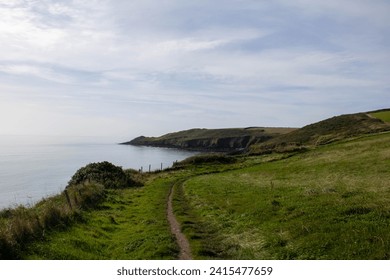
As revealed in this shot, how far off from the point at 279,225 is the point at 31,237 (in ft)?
39.1

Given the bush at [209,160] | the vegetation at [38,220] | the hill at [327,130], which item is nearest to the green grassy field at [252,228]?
A: the vegetation at [38,220]

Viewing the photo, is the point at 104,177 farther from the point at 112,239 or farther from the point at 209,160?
the point at 209,160

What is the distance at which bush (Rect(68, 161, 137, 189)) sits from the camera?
5126cm

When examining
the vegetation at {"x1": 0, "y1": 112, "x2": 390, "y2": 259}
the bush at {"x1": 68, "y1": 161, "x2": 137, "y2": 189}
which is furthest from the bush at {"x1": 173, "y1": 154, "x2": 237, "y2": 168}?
the vegetation at {"x1": 0, "y1": 112, "x2": 390, "y2": 259}

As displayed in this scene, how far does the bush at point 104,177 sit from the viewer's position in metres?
51.3

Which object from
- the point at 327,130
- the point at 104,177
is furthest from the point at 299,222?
the point at 327,130

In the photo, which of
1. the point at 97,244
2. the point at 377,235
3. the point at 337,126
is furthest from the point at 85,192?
the point at 337,126

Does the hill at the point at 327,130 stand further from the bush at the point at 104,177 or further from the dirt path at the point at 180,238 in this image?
Result: the dirt path at the point at 180,238

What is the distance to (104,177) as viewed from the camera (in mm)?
53656

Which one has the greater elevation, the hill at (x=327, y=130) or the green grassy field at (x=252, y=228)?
the hill at (x=327, y=130)

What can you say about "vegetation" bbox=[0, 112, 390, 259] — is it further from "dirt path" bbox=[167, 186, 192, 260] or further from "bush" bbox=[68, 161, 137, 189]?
"bush" bbox=[68, 161, 137, 189]

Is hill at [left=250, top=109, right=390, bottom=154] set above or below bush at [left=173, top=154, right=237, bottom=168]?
above

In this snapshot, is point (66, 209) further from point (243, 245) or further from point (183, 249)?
point (243, 245)

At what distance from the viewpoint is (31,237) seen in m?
16.7
